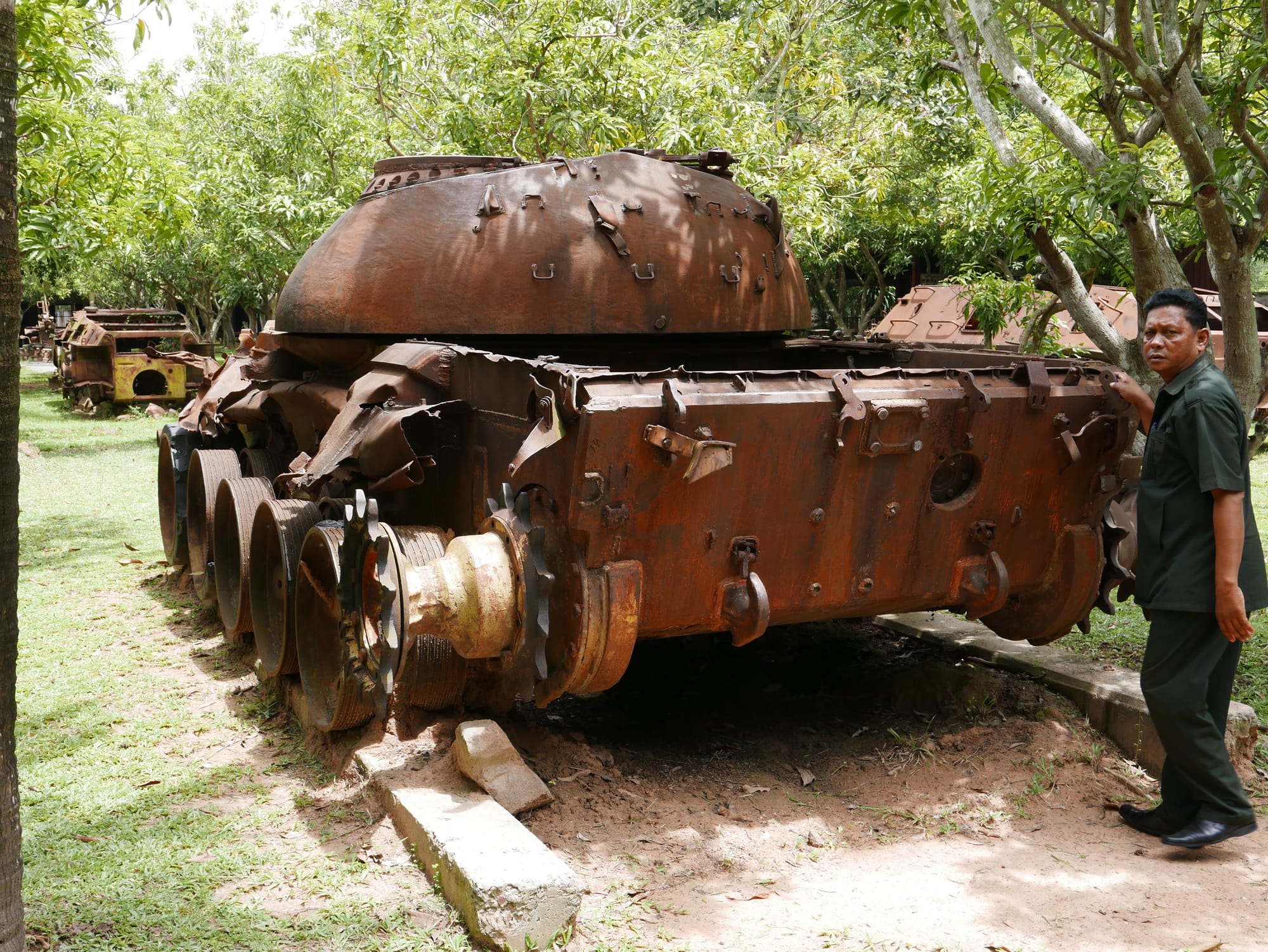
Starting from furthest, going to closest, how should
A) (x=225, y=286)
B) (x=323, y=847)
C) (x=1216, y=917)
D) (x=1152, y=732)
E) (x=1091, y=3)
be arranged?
(x=225, y=286) < (x=1091, y=3) < (x=1152, y=732) < (x=323, y=847) < (x=1216, y=917)

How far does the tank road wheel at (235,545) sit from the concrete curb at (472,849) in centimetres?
150

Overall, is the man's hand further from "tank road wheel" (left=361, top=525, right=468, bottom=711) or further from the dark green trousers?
"tank road wheel" (left=361, top=525, right=468, bottom=711)

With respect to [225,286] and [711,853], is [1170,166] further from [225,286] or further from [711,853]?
[225,286]

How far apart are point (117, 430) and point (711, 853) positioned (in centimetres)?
1437

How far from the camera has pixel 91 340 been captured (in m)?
17.2

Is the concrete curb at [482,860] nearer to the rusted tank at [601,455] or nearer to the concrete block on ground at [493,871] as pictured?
the concrete block on ground at [493,871]

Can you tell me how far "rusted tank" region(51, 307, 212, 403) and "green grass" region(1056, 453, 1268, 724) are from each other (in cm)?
1327

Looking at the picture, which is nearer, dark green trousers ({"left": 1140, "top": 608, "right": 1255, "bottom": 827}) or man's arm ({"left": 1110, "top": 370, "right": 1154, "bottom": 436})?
dark green trousers ({"left": 1140, "top": 608, "right": 1255, "bottom": 827})

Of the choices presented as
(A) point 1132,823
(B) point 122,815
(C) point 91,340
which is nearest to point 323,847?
(B) point 122,815

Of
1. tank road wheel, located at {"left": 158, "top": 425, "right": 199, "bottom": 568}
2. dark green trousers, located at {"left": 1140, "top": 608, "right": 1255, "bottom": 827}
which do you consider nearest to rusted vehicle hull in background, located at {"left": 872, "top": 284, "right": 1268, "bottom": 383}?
tank road wheel, located at {"left": 158, "top": 425, "right": 199, "bottom": 568}

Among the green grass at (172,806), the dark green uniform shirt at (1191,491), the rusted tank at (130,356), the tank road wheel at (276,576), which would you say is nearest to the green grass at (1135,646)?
the dark green uniform shirt at (1191,491)

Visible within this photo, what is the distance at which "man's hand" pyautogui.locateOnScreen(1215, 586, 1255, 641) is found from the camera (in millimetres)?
3590

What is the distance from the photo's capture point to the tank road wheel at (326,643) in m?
4.26

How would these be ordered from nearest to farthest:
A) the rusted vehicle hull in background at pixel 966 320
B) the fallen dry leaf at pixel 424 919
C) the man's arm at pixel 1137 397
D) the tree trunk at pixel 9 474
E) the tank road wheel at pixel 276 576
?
the tree trunk at pixel 9 474, the fallen dry leaf at pixel 424 919, the man's arm at pixel 1137 397, the tank road wheel at pixel 276 576, the rusted vehicle hull in background at pixel 966 320
